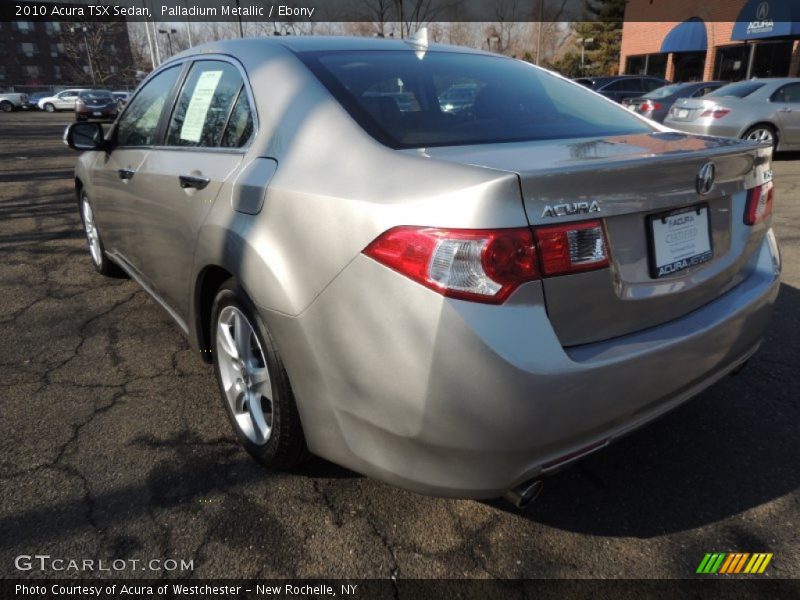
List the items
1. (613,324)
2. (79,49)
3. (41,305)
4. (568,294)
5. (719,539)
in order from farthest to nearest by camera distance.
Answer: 1. (79,49)
2. (41,305)
3. (719,539)
4. (613,324)
5. (568,294)

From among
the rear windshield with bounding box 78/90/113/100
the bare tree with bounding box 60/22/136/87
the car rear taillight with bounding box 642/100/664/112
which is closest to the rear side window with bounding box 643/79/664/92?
the car rear taillight with bounding box 642/100/664/112

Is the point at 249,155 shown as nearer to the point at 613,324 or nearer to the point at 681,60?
the point at 613,324

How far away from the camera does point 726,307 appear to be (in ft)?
6.56

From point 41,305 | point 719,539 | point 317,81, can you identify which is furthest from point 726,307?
point 41,305

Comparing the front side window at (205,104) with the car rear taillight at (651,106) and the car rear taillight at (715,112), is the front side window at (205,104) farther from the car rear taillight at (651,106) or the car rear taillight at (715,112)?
the car rear taillight at (651,106)

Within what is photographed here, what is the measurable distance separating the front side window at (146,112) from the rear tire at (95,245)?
95 cm

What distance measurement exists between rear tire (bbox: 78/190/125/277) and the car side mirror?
0.67 meters

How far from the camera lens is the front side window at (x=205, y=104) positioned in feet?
8.04

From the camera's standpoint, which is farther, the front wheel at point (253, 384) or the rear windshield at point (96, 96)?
the rear windshield at point (96, 96)

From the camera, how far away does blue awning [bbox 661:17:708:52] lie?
938 inches

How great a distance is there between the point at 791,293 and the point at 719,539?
280 centimetres

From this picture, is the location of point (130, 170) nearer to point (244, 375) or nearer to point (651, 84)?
point (244, 375)

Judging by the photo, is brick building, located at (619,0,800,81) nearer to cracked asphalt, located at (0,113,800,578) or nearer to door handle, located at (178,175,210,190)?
cracked asphalt, located at (0,113,800,578)

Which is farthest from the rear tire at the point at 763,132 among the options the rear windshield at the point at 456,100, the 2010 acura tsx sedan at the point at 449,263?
the 2010 acura tsx sedan at the point at 449,263
